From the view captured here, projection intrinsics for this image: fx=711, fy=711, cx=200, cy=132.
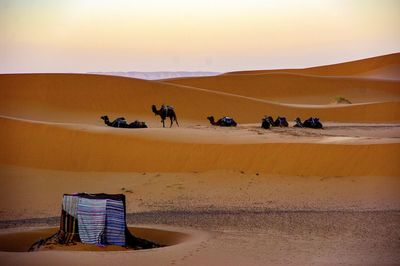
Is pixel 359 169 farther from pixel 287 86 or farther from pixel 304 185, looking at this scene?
pixel 287 86

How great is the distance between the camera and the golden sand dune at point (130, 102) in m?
38.9

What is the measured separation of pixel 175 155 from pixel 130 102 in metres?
21.8

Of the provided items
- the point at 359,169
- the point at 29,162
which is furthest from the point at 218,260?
the point at 29,162

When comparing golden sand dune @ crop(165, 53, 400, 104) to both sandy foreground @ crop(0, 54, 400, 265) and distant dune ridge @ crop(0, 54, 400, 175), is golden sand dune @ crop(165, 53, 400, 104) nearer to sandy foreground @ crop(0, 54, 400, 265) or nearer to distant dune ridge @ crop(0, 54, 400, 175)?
distant dune ridge @ crop(0, 54, 400, 175)

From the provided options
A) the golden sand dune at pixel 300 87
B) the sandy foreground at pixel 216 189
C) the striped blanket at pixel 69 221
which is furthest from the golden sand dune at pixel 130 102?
the striped blanket at pixel 69 221

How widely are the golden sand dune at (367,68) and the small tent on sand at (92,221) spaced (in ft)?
→ 249

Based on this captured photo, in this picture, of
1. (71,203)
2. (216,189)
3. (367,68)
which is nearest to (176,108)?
(216,189)

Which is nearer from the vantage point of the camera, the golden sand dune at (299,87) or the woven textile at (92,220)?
the woven textile at (92,220)

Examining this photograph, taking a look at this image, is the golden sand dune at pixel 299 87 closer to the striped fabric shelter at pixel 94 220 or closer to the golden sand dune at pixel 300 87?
the golden sand dune at pixel 300 87

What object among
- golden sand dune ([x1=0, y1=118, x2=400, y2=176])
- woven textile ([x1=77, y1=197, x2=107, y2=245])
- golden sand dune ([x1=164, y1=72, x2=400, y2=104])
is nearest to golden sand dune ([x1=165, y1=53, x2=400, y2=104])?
golden sand dune ([x1=164, y1=72, x2=400, y2=104])

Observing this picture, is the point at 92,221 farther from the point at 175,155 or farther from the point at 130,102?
the point at 130,102

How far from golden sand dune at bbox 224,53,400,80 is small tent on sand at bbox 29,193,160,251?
75.8 metres

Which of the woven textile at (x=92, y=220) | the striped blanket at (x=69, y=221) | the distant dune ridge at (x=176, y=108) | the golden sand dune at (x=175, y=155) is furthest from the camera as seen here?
the distant dune ridge at (x=176, y=108)

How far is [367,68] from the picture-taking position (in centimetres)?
9631
